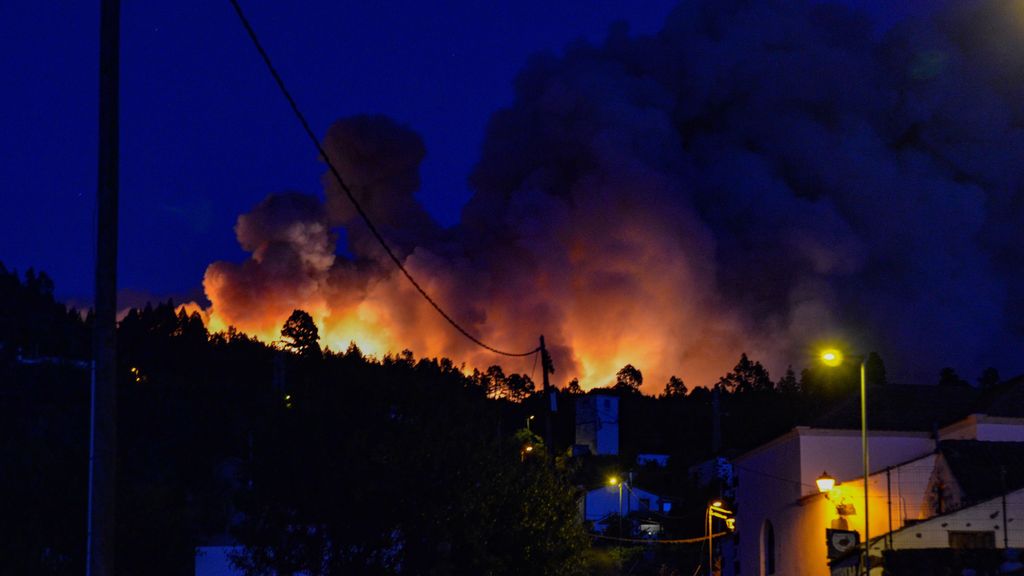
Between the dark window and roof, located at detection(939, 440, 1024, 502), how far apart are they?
202cm

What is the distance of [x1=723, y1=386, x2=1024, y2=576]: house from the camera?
28.9 m

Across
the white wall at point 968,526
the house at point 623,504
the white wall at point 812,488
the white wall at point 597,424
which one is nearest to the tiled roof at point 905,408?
the white wall at point 812,488

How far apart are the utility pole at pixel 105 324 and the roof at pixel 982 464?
25.6 meters

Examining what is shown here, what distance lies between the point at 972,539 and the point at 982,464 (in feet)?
16.3

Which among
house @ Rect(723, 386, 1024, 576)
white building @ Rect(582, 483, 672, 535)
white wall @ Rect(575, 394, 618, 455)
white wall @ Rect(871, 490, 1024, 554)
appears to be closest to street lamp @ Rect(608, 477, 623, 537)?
white building @ Rect(582, 483, 672, 535)

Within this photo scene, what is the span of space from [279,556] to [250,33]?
7.77 m

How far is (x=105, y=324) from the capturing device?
10.4m

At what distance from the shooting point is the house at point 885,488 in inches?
1136

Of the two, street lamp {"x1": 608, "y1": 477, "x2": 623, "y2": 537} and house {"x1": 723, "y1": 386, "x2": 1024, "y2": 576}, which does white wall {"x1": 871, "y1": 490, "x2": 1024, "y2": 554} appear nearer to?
house {"x1": 723, "y1": 386, "x2": 1024, "y2": 576}

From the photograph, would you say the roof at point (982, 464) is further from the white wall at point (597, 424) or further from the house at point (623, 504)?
the white wall at point (597, 424)

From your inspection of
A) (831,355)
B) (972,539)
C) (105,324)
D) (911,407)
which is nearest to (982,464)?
(972,539)

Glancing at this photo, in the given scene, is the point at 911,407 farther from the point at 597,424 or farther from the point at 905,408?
the point at 597,424

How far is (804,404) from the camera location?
83.8 metres

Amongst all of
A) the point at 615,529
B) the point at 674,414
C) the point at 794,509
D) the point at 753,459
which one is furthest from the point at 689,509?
the point at 674,414
